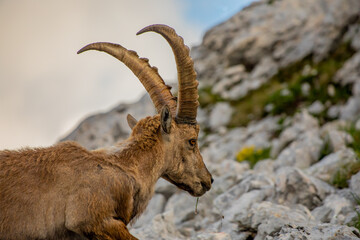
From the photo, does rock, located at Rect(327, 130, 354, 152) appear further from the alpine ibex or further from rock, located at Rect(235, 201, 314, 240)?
the alpine ibex

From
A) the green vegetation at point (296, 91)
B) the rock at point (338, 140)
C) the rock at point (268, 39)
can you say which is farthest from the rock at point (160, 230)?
the rock at point (268, 39)

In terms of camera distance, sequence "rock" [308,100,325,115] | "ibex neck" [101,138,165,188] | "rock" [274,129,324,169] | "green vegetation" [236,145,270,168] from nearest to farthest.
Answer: "ibex neck" [101,138,165,188]
"rock" [274,129,324,169]
"green vegetation" [236,145,270,168]
"rock" [308,100,325,115]

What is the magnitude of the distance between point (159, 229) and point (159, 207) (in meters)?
4.21

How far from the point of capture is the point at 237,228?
24.9 feet

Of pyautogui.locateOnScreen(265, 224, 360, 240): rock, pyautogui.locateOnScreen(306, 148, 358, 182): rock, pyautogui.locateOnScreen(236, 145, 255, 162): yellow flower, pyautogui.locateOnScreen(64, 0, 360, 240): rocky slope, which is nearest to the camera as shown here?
pyautogui.locateOnScreen(265, 224, 360, 240): rock

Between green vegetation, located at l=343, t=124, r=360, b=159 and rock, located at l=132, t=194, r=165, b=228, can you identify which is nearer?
green vegetation, located at l=343, t=124, r=360, b=159

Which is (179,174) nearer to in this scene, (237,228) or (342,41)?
(237,228)

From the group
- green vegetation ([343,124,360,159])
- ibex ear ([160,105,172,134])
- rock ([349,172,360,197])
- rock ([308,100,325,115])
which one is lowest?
rock ([349,172,360,197])

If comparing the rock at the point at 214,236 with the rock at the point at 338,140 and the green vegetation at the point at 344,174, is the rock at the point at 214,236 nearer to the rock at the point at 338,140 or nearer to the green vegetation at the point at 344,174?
the green vegetation at the point at 344,174

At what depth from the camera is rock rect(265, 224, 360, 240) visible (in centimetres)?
543

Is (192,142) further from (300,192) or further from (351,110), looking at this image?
(351,110)

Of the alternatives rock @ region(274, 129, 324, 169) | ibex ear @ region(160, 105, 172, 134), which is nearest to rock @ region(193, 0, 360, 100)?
rock @ region(274, 129, 324, 169)

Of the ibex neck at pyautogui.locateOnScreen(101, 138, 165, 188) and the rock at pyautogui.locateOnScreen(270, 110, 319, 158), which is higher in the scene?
the ibex neck at pyautogui.locateOnScreen(101, 138, 165, 188)

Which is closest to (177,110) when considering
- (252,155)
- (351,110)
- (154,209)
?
(154,209)
